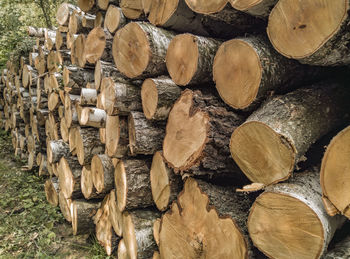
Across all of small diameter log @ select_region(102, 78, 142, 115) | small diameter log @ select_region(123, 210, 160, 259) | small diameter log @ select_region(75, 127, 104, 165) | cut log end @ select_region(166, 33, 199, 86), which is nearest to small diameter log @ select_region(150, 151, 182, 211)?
small diameter log @ select_region(123, 210, 160, 259)

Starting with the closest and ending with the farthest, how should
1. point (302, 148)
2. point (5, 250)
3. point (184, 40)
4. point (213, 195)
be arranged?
point (302, 148) → point (213, 195) → point (184, 40) → point (5, 250)

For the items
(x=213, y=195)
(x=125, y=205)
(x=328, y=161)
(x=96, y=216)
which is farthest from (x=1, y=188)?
(x=328, y=161)

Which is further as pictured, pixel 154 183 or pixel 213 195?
pixel 154 183

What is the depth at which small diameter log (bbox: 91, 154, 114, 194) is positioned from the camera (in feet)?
8.14

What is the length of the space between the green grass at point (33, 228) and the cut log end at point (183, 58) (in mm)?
1925

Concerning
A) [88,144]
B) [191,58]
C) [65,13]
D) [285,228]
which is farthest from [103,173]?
[65,13]

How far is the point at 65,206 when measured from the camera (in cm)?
331

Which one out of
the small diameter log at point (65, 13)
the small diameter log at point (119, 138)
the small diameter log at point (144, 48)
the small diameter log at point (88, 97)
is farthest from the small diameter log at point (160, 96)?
the small diameter log at point (65, 13)

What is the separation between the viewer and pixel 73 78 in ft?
10.4

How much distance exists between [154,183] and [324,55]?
1.39 meters

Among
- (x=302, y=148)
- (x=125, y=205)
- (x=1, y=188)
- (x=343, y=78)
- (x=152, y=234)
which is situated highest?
(x=343, y=78)

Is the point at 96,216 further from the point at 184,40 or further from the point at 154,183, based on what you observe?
the point at 184,40

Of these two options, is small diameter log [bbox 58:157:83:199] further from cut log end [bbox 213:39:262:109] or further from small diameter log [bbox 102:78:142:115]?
cut log end [bbox 213:39:262:109]

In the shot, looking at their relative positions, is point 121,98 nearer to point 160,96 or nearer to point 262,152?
point 160,96
